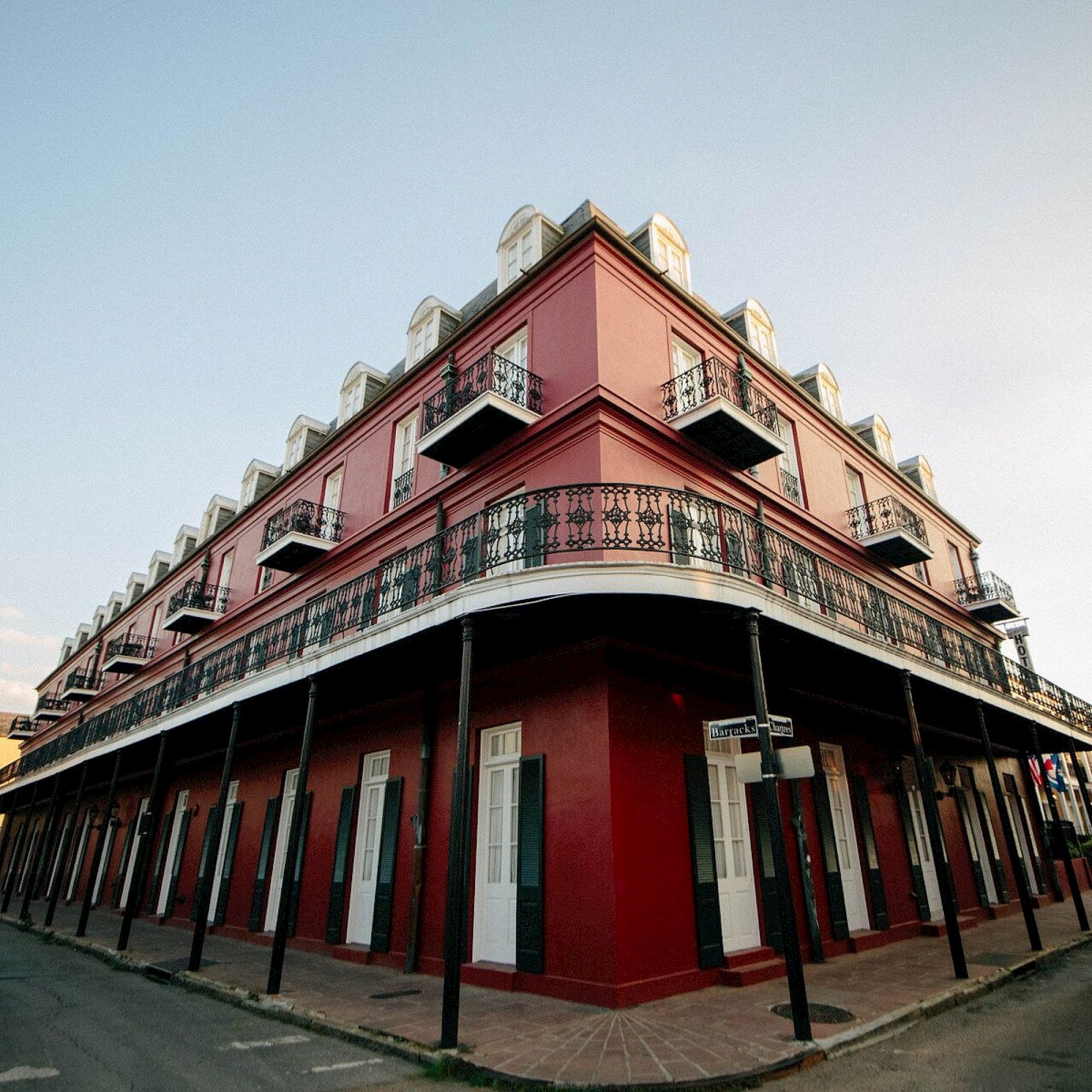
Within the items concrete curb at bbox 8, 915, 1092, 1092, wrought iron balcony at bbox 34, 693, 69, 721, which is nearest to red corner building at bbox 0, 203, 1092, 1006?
concrete curb at bbox 8, 915, 1092, 1092

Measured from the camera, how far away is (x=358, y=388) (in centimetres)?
1684

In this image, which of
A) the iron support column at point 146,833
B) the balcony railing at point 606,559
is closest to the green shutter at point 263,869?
the iron support column at point 146,833

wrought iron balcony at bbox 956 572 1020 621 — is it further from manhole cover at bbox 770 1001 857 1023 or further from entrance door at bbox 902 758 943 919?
manhole cover at bbox 770 1001 857 1023

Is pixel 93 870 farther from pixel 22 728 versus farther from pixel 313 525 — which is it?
pixel 22 728

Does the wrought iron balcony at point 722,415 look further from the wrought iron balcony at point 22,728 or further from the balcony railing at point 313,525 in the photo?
the wrought iron balcony at point 22,728

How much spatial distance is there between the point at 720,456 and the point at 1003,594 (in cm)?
1300

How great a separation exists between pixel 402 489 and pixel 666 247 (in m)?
6.81

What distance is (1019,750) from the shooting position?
56.2 feet

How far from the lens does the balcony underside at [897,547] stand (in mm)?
14742

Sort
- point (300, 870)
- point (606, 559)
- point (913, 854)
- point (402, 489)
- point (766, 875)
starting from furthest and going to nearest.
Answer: point (402, 489), point (913, 854), point (300, 870), point (766, 875), point (606, 559)

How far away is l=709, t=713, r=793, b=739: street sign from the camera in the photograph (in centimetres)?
628

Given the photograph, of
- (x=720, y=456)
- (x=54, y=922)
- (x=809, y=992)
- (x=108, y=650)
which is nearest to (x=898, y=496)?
(x=720, y=456)

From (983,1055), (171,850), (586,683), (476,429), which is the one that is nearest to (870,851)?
(983,1055)

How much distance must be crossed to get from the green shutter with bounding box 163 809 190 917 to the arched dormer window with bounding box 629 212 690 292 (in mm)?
16877
